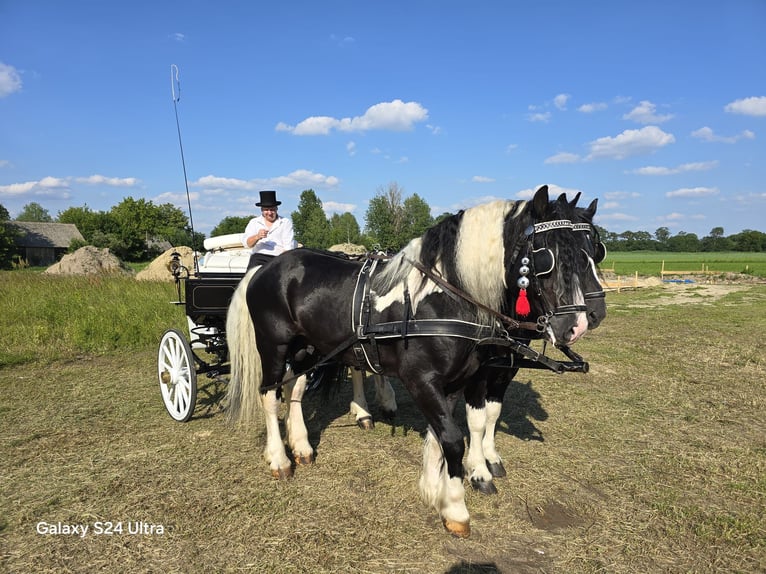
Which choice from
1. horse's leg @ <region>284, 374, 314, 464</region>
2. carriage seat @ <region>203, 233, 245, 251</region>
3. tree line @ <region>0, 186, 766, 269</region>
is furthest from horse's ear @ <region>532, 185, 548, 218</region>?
tree line @ <region>0, 186, 766, 269</region>

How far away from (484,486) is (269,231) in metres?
3.28

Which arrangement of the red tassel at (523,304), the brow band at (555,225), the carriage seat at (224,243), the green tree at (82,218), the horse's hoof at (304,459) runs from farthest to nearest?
1. the green tree at (82,218)
2. the carriage seat at (224,243)
3. the horse's hoof at (304,459)
4. the red tassel at (523,304)
5. the brow band at (555,225)

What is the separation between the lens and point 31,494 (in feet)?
10.8

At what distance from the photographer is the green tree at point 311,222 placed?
62.0 m

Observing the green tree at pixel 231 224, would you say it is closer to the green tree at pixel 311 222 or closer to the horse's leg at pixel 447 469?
the green tree at pixel 311 222

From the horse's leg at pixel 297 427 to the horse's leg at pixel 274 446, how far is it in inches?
7.6

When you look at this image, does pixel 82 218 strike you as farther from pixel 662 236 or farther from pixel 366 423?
pixel 662 236

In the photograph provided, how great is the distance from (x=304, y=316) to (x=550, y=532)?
2292 millimetres

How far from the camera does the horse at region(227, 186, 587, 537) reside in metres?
2.60

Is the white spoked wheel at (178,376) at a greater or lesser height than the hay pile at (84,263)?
lesser

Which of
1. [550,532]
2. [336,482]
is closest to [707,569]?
[550,532]

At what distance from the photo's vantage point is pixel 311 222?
66188mm

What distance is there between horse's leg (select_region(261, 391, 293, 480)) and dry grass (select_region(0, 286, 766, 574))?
13 centimetres

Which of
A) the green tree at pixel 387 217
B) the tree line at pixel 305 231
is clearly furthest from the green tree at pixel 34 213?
the green tree at pixel 387 217
